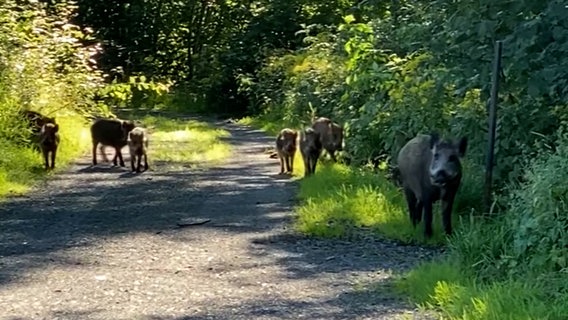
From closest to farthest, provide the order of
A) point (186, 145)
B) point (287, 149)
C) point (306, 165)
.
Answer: point (306, 165) → point (287, 149) → point (186, 145)

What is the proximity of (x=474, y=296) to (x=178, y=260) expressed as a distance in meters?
3.28

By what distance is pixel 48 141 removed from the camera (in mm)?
15906

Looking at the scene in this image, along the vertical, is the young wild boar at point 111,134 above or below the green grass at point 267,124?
above

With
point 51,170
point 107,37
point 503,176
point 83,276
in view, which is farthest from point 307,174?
point 107,37

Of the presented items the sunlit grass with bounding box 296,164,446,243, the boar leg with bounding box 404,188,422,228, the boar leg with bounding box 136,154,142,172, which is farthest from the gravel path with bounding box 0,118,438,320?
the boar leg with bounding box 136,154,142,172

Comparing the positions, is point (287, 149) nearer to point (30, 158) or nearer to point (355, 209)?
point (30, 158)

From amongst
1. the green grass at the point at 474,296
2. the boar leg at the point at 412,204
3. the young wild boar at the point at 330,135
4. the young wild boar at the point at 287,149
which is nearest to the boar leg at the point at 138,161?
the young wild boar at the point at 287,149

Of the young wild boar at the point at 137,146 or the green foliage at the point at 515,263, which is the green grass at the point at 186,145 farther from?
the green foliage at the point at 515,263

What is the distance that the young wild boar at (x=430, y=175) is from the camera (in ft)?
32.1

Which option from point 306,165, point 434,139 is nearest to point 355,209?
point 434,139

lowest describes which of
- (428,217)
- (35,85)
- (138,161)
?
(428,217)

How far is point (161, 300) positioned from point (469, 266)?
2546 mm

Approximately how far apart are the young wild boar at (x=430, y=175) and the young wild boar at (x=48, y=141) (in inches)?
278

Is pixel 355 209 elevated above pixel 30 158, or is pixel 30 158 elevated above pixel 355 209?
pixel 30 158
